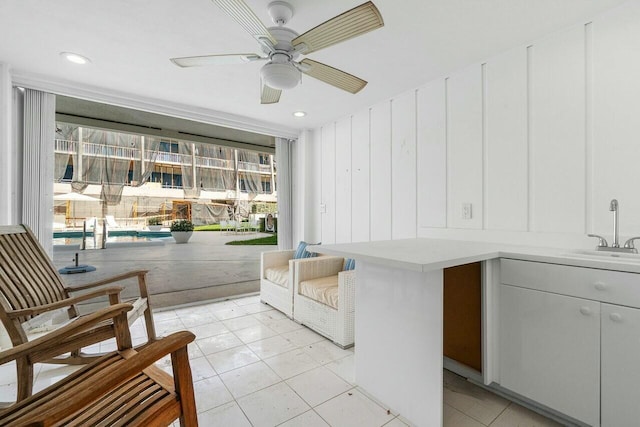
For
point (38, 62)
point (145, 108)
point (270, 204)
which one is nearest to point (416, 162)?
point (270, 204)

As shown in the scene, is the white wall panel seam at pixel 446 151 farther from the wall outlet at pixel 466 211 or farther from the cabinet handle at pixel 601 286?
the cabinet handle at pixel 601 286

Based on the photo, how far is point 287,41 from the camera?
5.37ft

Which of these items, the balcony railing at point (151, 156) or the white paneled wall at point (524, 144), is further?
the balcony railing at point (151, 156)

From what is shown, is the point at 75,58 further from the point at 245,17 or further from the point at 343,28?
the point at 343,28

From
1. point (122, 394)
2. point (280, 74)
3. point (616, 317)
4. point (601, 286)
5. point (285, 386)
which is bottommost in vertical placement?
point (285, 386)

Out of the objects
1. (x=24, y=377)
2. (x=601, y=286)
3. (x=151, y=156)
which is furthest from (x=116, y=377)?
(x=151, y=156)

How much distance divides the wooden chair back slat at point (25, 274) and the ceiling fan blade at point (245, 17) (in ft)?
6.85

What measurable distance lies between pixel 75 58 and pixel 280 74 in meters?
1.83

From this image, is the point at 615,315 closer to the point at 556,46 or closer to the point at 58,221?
the point at 556,46

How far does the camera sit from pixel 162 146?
3.51m

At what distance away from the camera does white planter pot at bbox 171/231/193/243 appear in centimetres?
402

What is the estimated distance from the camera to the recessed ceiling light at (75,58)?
218cm

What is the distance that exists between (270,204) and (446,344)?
10.2 ft

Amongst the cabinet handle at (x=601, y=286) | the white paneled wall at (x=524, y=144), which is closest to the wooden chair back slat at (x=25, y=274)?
the white paneled wall at (x=524, y=144)
